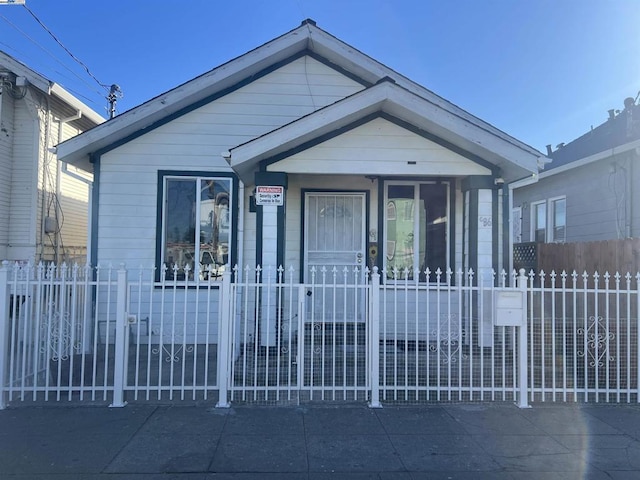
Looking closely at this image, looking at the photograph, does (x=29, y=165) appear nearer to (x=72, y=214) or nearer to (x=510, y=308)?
(x=72, y=214)

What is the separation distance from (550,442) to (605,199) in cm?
860

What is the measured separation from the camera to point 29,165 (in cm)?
1049

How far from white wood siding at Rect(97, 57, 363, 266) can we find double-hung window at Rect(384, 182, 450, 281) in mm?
2237

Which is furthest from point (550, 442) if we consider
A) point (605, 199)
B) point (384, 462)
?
point (605, 199)

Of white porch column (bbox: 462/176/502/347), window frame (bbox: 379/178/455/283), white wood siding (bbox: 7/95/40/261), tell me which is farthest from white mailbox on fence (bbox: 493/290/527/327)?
white wood siding (bbox: 7/95/40/261)

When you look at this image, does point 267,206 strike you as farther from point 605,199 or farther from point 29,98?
point 605,199

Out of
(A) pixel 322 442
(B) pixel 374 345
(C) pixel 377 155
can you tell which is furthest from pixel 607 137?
(A) pixel 322 442

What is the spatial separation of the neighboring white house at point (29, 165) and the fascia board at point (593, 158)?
11.5 metres

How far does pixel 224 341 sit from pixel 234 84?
502 cm

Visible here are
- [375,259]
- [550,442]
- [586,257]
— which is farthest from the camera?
[586,257]

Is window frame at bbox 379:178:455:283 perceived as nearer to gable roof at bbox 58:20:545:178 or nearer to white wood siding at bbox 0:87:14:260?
gable roof at bbox 58:20:545:178

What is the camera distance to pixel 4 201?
33.4 ft

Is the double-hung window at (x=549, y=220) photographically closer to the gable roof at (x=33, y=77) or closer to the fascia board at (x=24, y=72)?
the gable roof at (x=33, y=77)

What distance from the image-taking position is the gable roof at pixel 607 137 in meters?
10.9
